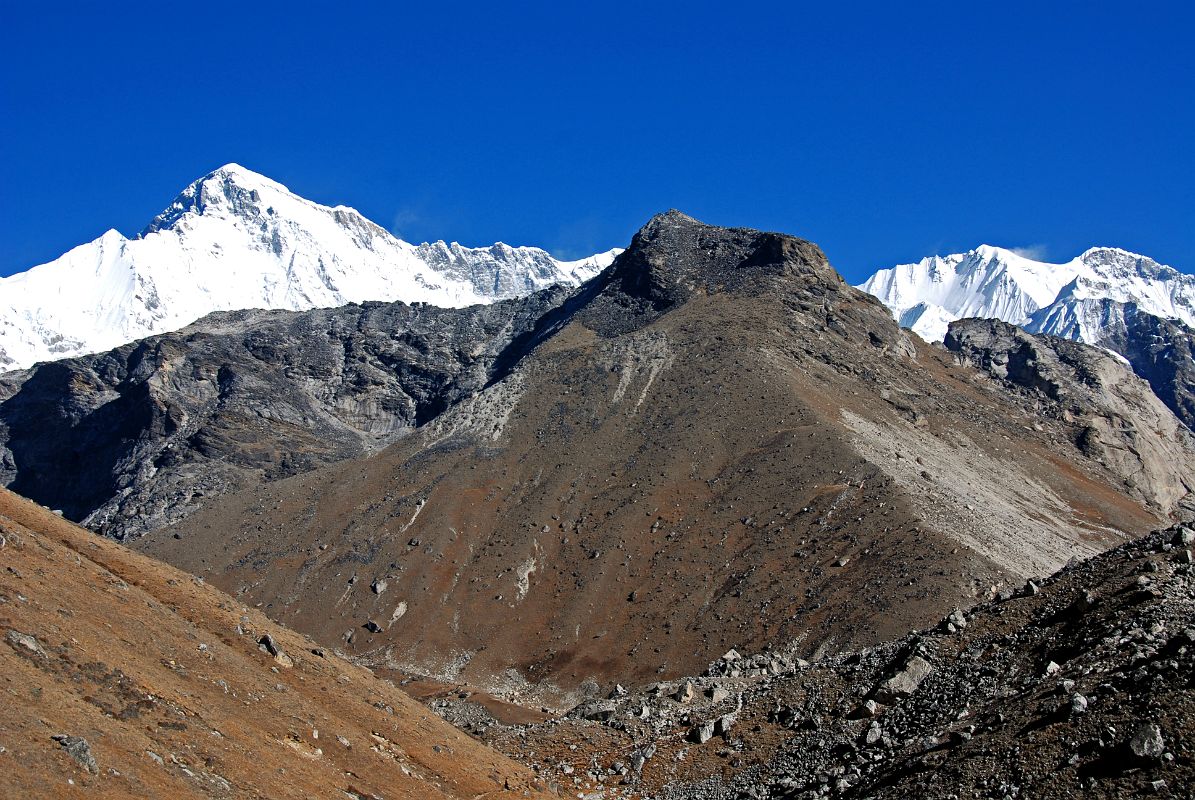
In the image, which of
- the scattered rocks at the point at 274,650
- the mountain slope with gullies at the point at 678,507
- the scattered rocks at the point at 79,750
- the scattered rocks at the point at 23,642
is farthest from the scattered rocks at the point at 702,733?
the mountain slope with gullies at the point at 678,507

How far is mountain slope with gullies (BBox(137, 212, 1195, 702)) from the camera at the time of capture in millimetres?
99500

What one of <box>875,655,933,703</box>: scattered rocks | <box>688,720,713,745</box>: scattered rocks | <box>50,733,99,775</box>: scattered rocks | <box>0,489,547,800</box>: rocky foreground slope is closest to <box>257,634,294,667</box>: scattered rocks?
<box>0,489,547,800</box>: rocky foreground slope

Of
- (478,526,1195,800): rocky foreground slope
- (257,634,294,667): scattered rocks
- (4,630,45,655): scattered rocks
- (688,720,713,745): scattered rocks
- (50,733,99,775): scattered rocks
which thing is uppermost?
(478,526,1195,800): rocky foreground slope

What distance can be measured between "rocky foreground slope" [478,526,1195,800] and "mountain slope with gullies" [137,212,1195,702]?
112ft

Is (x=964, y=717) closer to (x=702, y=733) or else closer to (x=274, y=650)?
(x=702, y=733)

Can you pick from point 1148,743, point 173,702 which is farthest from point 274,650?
point 1148,743

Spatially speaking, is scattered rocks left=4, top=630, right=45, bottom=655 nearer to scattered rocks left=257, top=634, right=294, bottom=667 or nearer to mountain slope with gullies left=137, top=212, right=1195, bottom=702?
scattered rocks left=257, top=634, right=294, bottom=667

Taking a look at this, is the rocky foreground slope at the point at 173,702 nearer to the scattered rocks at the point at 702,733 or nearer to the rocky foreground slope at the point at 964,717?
the rocky foreground slope at the point at 964,717

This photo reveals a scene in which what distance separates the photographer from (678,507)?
12206 centimetres

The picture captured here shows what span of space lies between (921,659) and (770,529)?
63.3 metres

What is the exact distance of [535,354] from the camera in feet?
569

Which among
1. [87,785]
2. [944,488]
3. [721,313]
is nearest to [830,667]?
[87,785]

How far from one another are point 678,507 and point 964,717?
265 ft

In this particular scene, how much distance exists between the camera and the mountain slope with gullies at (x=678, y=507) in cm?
9950
